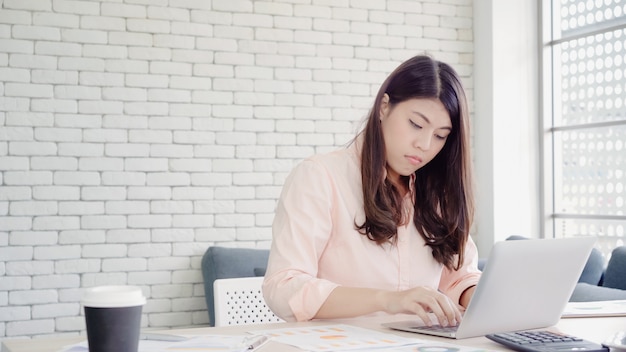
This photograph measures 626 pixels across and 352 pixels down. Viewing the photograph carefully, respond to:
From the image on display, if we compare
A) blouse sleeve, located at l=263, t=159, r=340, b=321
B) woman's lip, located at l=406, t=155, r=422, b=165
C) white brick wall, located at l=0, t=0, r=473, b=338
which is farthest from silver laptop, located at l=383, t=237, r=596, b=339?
white brick wall, located at l=0, t=0, r=473, b=338

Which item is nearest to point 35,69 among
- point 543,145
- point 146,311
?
point 146,311

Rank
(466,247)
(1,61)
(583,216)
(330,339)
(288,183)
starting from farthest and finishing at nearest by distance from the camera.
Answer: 1. (583,216)
2. (1,61)
3. (466,247)
4. (288,183)
5. (330,339)

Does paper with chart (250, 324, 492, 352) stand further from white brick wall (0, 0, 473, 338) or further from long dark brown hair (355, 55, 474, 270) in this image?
white brick wall (0, 0, 473, 338)

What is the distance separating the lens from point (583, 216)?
5105 millimetres

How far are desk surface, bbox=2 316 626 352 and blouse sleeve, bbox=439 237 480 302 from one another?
0.30 meters

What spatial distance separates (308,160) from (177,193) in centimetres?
251

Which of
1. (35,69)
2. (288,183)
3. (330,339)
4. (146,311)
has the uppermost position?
(35,69)

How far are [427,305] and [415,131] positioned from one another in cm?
60

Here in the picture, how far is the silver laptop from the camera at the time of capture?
1725 mm

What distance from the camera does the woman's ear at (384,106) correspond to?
231 cm

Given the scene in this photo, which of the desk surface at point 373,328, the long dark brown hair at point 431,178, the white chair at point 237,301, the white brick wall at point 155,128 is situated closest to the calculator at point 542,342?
the desk surface at point 373,328

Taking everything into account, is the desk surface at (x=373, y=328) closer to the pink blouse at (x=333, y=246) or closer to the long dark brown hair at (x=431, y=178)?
the pink blouse at (x=333, y=246)

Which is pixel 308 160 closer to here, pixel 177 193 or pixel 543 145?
pixel 177 193

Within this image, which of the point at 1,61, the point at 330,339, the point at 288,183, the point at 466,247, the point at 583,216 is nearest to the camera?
the point at 330,339
